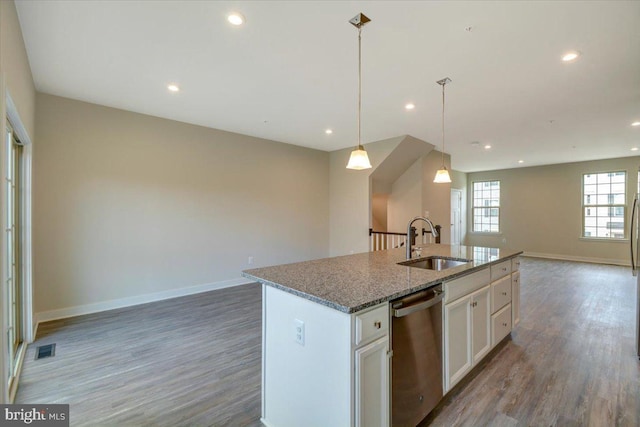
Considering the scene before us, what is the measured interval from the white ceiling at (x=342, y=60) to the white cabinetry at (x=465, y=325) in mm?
1929

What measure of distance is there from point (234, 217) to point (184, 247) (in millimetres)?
957

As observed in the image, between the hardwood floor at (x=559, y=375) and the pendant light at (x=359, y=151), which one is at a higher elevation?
the pendant light at (x=359, y=151)

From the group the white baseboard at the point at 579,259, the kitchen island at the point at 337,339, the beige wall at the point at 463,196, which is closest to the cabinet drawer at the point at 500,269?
the kitchen island at the point at 337,339

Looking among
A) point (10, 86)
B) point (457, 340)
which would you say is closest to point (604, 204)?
point (457, 340)

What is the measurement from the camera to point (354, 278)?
6.03ft

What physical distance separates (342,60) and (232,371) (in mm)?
2938

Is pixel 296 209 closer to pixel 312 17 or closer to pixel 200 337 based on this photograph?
pixel 200 337

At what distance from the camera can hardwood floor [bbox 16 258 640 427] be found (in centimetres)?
190

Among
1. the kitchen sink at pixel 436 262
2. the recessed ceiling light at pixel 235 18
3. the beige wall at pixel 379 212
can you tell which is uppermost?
the recessed ceiling light at pixel 235 18

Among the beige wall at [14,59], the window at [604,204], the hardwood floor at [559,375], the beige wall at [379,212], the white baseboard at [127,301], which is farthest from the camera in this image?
the window at [604,204]

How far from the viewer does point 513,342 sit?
2.94 metres

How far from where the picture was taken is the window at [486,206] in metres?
9.41

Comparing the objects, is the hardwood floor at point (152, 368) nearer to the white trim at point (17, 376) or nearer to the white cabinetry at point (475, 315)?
the white trim at point (17, 376)

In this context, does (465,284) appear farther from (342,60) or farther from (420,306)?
(342,60)
